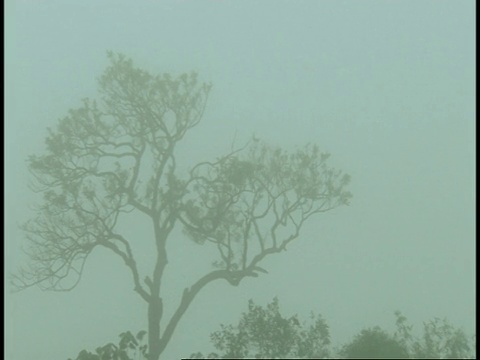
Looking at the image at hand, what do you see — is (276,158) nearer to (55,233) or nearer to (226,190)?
(226,190)

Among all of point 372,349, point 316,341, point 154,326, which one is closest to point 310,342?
point 316,341

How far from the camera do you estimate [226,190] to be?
27.2 ft

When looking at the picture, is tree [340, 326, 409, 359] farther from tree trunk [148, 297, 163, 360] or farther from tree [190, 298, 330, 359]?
tree trunk [148, 297, 163, 360]

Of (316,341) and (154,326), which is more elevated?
(154,326)

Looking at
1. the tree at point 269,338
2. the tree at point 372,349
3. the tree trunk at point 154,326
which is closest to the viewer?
the tree at point 372,349

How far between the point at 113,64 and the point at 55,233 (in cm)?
169

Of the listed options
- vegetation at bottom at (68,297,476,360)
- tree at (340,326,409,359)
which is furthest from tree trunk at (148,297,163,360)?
tree at (340,326,409,359)

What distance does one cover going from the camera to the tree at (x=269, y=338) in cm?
514

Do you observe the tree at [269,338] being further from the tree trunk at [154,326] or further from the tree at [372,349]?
the tree trunk at [154,326]

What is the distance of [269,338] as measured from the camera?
5.67 m

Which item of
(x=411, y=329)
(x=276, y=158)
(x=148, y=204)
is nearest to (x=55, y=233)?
(x=148, y=204)

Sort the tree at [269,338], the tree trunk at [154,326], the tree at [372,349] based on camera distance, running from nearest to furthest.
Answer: the tree at [372,349] → the tree at [269,338] → the tree trunk at [154,326]

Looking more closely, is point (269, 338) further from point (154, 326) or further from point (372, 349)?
point (154, 326)

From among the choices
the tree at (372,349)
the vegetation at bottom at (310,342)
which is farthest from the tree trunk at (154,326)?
the tree at (372,349)
